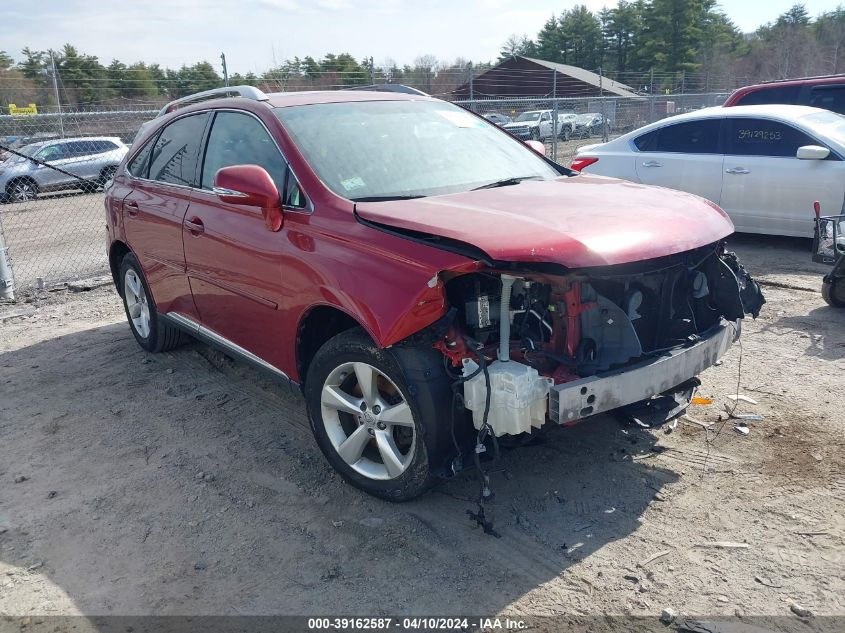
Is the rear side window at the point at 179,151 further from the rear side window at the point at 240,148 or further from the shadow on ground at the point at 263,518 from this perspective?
the shadow on ground at the point at 263,518

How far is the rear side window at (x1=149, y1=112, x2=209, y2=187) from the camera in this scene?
462 cm

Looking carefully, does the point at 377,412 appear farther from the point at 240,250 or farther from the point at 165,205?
the point at 165,205

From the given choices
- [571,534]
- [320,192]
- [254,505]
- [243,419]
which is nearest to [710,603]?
[571,534]

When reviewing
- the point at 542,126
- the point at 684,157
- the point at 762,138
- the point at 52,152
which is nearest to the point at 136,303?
the point at 684,157

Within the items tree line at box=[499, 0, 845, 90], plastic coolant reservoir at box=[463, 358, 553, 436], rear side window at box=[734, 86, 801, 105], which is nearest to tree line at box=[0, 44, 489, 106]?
rear side window at box=[734, 86, 801, 105]

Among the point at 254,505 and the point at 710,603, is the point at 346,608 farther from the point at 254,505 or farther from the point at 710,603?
the point at 710,603

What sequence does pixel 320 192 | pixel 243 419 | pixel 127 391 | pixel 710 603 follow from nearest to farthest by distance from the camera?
pixel 710 603
pixel 320 192
pixel 243 419
pixel 127 391

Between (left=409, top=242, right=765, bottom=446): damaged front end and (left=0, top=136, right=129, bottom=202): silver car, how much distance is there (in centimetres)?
1553

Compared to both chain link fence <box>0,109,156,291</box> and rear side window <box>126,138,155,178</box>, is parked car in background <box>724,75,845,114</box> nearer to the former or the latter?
rear side window <box>126,138,155,178</box>

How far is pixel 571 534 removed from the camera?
3.16 m

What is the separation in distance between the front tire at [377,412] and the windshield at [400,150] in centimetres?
83

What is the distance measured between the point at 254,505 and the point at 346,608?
0.96 m

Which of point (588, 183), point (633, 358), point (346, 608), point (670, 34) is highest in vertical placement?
point (670, 34)

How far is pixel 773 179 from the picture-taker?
25.7 feet
